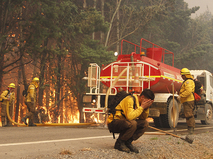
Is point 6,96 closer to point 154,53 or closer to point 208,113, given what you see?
point 154,53

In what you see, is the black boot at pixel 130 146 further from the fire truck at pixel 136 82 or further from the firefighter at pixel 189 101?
the fire truck at pixel 136 82

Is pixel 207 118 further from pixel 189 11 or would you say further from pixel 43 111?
pixel 189 11

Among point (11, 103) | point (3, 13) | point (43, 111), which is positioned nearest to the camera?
point (11, 103)

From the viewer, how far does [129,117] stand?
5055mm

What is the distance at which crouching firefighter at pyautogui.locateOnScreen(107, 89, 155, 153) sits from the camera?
5059 millimetres

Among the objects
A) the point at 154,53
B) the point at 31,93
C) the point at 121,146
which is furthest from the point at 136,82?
the point at 121,146

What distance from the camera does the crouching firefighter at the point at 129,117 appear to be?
16.6 ft

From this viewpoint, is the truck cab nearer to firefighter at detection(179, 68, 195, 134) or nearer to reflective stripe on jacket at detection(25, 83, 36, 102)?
firefighter at detection(179, 68, 195, 134)

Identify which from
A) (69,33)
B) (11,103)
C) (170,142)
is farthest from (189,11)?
(170,142)

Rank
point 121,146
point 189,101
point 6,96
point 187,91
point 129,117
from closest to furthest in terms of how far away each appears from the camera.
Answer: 1. point 129,117
2. point 121,146
3. point 187,91
4. point 189,101
5. point 6,96

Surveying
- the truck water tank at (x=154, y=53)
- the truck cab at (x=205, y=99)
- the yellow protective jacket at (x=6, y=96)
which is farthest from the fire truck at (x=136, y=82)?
the yellow protective jacket at (x=6, y=96)

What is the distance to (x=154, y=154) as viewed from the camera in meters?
5.77

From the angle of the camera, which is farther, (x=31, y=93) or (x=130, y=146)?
(x=31, y=93)

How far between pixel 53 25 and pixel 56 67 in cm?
301
